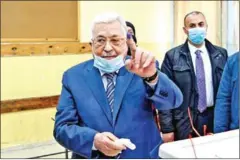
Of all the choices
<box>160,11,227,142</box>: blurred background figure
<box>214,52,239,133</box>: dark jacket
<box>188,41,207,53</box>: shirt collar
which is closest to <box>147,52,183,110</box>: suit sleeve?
<box>214,52,239,133</box>: dark jacket

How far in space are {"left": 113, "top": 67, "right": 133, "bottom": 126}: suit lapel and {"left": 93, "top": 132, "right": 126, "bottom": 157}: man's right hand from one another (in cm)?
11

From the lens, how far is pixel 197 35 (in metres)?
1.86

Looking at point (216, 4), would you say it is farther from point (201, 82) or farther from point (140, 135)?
point (140, 135)

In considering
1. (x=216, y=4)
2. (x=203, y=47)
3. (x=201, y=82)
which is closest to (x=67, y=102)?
(x=201, y=82)

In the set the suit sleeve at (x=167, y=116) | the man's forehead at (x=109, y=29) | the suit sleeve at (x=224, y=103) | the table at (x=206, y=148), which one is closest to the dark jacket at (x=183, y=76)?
the suit sleeve at (x=167, y=116)

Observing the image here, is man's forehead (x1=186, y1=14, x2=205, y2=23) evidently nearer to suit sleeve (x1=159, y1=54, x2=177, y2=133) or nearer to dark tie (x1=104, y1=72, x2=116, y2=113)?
suit sleeve (x1=159, y1=54, x2=177, y2=133)

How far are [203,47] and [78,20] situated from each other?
198cm

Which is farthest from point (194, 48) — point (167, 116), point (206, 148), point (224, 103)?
point (206, 148)

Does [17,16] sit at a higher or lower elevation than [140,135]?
higher

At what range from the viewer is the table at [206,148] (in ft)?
1.85

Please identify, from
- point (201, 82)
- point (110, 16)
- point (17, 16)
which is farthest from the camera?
point (17, 16)

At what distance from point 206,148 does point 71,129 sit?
1.89ft

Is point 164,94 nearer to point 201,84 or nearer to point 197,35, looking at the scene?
point 201,84

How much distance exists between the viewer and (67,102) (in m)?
1.13
